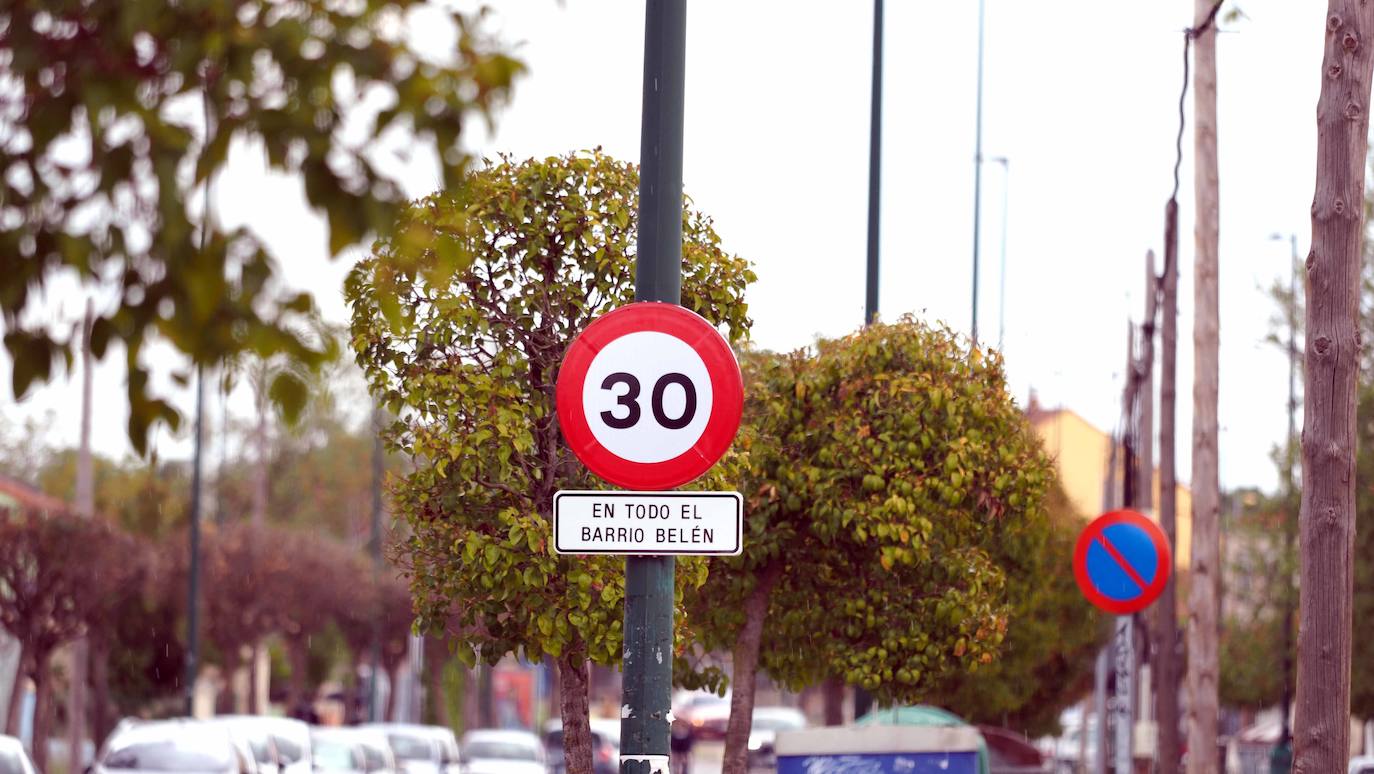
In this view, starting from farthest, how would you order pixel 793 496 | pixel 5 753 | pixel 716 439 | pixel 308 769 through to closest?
pixel 308 769 → pixel 5 753 → pixel 793 496 → pixel 716 439

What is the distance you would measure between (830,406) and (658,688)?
6.78 meters

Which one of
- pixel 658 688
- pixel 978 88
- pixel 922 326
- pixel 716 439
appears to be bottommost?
pixel 658 688

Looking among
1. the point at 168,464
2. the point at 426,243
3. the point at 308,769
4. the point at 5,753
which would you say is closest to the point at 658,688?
the point at 426,243

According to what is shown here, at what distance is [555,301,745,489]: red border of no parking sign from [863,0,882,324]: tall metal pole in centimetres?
1142

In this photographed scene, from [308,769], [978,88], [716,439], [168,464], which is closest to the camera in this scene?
[716,439]

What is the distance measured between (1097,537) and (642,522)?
8.36m

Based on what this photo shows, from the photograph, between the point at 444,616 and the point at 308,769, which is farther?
the point at 308,769

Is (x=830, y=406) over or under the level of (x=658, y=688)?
over

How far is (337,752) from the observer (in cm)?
3406

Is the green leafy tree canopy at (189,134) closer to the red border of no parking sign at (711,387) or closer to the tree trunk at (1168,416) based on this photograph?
the red border of no parking sign at (711,387)

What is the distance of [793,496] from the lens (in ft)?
45.0

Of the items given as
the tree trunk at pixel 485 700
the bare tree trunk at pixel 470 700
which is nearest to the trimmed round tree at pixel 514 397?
the bare tree trunk at pixel 470 700

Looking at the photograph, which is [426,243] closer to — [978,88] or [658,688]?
[658,688]

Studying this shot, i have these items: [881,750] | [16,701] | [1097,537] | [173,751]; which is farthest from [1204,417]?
[16,701]
